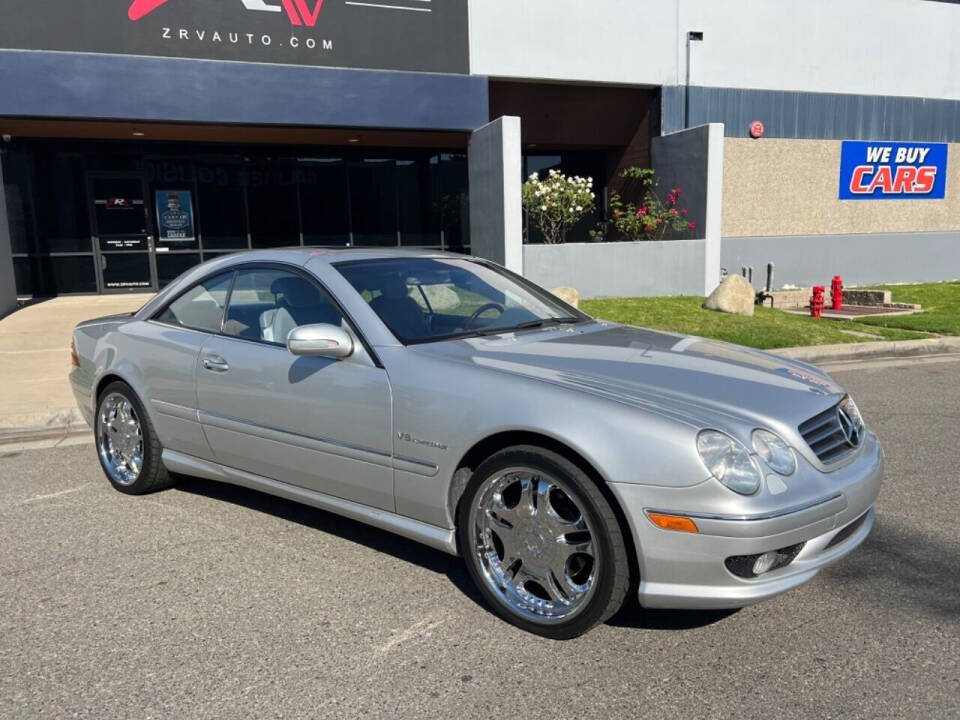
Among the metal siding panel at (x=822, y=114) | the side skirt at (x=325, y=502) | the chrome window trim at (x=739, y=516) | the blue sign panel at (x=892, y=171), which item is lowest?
the side skirt at (x=325, y=502)

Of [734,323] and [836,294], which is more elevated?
[836,294]

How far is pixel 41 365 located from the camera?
920 cm

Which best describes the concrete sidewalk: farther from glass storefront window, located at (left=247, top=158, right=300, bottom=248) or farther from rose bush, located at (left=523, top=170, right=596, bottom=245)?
rose bush, located at (left=523, top=170, right=596, bottom=245)

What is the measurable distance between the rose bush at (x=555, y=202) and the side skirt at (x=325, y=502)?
36.5 ft

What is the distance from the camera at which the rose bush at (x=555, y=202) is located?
1466 cm

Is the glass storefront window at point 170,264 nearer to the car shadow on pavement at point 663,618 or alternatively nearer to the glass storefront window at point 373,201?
the glass storefront window at point 373,201

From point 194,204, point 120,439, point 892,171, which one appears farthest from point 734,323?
point 194,204

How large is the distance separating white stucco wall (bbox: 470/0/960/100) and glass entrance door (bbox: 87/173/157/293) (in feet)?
25.8

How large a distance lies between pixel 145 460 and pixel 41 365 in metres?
5.51

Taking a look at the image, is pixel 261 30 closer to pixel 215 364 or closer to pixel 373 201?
pixel 373 201

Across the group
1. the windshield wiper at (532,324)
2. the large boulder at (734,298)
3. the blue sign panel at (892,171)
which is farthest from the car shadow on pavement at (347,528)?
the blue sign panel at (892,171)

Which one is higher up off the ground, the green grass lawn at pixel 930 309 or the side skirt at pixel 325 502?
the side skirt at pixel 325 502

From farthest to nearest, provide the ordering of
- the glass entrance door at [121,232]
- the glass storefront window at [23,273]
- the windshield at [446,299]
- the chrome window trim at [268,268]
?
the glass entrance door at [121,232] → the glass storefront window at [23,273] → the windshield at [446,299] → the chrome window trim at [268,268]

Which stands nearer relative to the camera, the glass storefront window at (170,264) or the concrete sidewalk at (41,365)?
the concrete sidewalk at (41,365)
